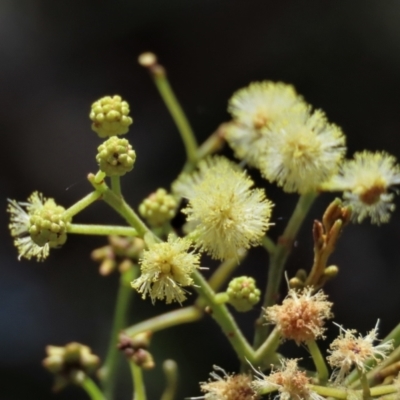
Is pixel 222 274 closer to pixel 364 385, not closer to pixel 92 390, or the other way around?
pixel 92 390

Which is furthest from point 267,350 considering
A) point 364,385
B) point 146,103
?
point 146,103

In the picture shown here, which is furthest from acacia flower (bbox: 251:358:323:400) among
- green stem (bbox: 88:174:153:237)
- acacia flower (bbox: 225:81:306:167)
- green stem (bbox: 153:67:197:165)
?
green stem (bbox: 153:67:197:165)

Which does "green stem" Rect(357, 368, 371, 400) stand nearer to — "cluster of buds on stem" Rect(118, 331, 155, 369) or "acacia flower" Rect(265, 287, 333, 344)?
"acacia flower" Rect(265, 287, 333, 344)

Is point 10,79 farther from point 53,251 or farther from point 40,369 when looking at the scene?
point 40,369

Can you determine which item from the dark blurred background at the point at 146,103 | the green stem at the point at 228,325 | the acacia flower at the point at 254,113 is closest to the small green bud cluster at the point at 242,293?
the green stem at the point at 228,325

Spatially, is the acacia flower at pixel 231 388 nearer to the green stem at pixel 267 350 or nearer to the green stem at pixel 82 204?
the green stem at pixel 267 350

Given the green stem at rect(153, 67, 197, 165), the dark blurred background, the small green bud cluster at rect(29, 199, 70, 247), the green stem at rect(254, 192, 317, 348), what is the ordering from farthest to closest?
1. the dark blurred background
2. the green stem at rect(153, 67, 197, 165)
3. the green stem at rect(254, 192, 317, 348)
4. the small green bud cluster at rect(29, 199, 70, 247)
